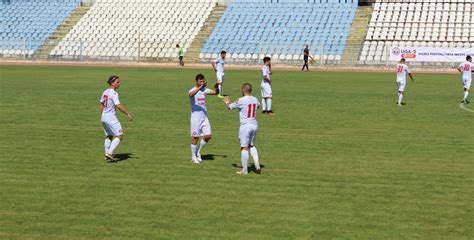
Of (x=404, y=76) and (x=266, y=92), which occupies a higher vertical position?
(x=404, y=76)

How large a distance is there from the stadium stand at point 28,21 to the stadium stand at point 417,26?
101 feet

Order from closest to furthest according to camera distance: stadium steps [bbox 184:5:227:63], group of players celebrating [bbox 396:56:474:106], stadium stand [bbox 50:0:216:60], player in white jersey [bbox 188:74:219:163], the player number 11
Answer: the player number 11 < player in white jersey [bbox 188:74:219:163] < group of players celebrating [bbox 396:56:474:106] < stadium steps [bbox 184:5:227:63] < stadium stand [bbox 50:0:216:60]

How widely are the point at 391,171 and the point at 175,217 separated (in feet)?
17.7

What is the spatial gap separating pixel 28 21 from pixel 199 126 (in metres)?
65.2

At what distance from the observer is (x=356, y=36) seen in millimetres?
65688

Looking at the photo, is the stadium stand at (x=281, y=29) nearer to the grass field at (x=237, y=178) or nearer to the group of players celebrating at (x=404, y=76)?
the group of players celebrating at (x=404, y=76)

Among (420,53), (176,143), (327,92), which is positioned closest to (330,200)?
(176,143)

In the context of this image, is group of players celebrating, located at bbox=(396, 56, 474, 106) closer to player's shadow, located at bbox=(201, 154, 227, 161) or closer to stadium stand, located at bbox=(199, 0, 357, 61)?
player's shadow, located at bbox=(201, 154, 227, 161)

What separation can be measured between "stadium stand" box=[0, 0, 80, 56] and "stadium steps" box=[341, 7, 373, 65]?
28.6 metres

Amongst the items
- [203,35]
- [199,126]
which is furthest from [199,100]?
[203,35]

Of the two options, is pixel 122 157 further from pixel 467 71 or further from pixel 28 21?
pixel 28 21

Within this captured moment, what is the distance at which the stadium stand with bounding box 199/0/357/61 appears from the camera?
2579 inches

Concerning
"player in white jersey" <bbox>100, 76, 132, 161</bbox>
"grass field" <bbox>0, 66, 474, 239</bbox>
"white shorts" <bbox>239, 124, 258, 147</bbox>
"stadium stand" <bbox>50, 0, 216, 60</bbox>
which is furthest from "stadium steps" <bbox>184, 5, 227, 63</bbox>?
"white shorts" <bbox>239, 124, 258, 147</bbox>

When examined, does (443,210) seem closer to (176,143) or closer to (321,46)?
Result: (176,143)
